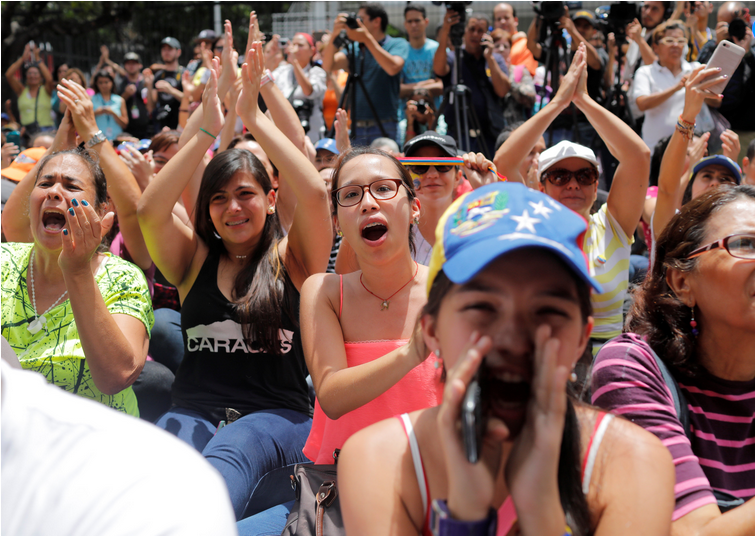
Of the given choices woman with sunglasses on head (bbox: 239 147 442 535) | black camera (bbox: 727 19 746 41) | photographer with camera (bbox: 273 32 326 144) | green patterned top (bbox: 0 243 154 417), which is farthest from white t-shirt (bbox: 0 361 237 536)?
black camera (bbox: 727 19 746 41)

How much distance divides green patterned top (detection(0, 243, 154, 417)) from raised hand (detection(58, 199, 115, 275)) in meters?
0.34

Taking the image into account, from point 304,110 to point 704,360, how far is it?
5345mm

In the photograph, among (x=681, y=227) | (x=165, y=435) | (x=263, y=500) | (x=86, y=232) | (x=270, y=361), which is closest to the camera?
(x=165, y=435)

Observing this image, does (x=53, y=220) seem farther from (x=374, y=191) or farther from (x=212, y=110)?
(x=374, y=191)

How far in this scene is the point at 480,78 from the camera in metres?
6.11

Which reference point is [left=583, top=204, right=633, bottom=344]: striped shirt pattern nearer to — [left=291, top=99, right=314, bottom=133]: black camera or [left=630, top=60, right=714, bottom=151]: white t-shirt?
[left=630, top=60, right=714, bottom=151]: white t-shirt

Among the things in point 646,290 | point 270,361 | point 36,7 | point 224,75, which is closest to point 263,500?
point 270,361

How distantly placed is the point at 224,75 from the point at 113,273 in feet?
3.93

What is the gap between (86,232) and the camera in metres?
2.11

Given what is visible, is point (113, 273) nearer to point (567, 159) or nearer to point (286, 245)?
point (286, 245)

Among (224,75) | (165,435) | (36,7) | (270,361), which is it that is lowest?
(270,361)

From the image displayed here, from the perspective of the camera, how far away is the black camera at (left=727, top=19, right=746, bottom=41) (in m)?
5.68

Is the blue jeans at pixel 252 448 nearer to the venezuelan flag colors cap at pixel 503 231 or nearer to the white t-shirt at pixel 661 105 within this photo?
the venezuelan flag colors cap at pixel 503 231

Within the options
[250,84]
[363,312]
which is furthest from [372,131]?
[363,312]
